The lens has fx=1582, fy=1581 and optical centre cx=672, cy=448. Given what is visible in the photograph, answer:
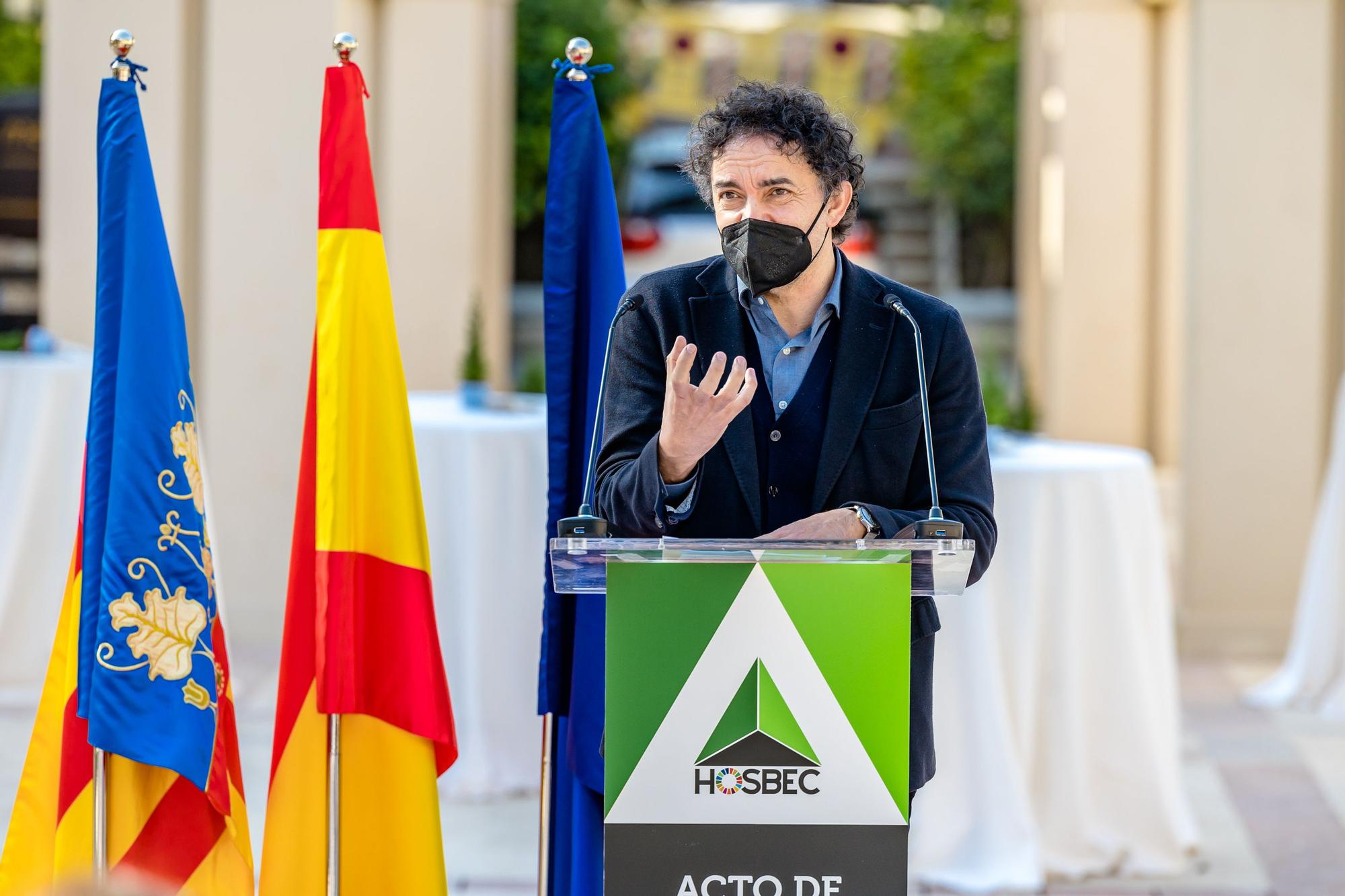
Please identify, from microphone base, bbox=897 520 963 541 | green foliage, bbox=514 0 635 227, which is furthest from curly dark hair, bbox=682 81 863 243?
green foliage, bbox=514 0 635 227

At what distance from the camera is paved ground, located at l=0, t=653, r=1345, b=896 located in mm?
3914

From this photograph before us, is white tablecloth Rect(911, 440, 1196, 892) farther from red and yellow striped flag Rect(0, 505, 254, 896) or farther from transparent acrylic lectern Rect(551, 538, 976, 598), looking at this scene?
transparent acrylic lectern Rect(551, 538, 976, 598)

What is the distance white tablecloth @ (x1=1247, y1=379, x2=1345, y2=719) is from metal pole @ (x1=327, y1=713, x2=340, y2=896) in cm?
429

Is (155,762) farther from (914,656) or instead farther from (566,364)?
(914,656)

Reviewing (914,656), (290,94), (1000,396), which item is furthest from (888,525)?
(290,94)

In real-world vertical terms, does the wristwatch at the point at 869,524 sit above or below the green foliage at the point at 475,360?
below

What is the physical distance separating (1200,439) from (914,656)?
4873mm

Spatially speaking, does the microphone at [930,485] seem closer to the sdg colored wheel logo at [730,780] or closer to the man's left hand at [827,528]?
the man's left hand at [827,528]

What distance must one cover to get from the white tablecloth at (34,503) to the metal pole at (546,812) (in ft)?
11.3

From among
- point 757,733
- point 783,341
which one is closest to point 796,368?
point 783,341

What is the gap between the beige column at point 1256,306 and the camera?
6.52m

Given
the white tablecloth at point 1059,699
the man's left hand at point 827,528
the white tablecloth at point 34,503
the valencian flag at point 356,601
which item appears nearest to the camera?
the man's left hand at point 827,528

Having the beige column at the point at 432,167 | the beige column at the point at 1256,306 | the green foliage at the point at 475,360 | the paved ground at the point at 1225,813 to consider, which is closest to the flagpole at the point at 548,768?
the paved ground at the point at 1225,813

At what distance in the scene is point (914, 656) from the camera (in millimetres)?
2154
